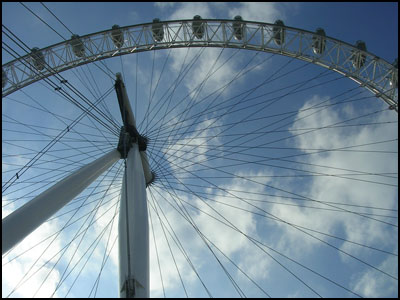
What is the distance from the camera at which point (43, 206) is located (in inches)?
315

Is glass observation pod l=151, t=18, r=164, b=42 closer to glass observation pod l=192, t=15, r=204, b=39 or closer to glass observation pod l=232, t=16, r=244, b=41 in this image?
glass observation pod l=192, t=15, r=204, b=39

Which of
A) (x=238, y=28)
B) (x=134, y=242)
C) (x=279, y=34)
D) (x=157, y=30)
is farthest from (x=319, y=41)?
(x=134, y=242)

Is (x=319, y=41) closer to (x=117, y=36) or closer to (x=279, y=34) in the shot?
(x=279, y=34)

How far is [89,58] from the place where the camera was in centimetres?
1747

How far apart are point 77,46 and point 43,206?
39.1 feet

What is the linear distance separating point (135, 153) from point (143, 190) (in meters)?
2.67

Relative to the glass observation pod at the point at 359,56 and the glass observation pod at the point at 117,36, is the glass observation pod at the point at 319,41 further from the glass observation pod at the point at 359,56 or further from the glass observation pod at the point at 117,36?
the glass observation pod at the point at 117,36

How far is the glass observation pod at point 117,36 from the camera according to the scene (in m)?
17.6

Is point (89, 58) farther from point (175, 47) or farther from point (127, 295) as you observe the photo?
point (127, 295)

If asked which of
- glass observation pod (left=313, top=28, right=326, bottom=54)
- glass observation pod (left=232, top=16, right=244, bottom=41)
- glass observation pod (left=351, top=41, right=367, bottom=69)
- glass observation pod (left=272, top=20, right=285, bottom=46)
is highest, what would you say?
glass observation pod (left=232, top=16, right=244, bottom=41)

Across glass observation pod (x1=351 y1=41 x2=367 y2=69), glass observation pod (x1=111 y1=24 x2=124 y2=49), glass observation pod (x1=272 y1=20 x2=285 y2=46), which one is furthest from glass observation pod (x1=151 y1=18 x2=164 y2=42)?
glass observation pod (x1=351 y1=41 x2=367 y2=69)

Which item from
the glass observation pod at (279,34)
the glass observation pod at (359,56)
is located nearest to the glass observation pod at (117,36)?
the glass observation pod at (279,34)

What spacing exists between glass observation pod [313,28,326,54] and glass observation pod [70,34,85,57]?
38.7ft

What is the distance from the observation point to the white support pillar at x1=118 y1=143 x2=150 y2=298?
26.0ft
